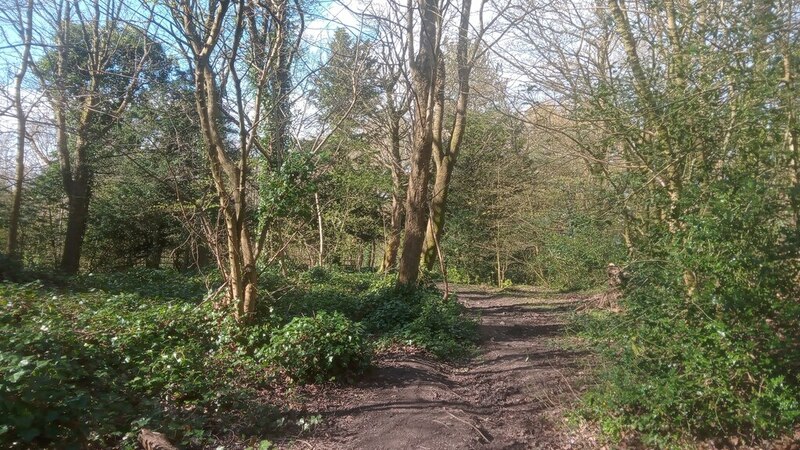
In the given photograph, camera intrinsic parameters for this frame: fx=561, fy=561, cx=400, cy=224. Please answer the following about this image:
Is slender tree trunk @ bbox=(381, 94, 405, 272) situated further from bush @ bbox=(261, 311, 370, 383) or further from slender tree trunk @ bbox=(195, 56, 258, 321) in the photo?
bush @ bbox=(261, 311, 370, 383)

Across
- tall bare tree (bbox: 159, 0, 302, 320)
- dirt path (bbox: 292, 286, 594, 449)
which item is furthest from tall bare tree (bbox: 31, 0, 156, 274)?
dirt path (bbox: 292, 286, 594, 449)

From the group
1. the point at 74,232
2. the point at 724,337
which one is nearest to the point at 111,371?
the point at 724,337

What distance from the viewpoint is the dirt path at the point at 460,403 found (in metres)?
5.48

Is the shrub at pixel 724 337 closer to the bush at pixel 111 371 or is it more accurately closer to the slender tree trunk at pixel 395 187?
the bush at pixel 111 371

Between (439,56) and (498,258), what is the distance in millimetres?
10378

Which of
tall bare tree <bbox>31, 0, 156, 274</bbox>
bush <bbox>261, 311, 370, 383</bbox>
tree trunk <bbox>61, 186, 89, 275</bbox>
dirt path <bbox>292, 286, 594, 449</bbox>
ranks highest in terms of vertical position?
tall bare tree <bbox>31, 0, 156, 274</bbox>

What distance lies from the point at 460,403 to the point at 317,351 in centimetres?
179

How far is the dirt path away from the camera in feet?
18.0

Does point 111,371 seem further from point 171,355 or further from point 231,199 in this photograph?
point 231,199

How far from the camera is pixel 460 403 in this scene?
655 cm

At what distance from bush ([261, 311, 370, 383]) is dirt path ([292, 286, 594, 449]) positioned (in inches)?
9.8

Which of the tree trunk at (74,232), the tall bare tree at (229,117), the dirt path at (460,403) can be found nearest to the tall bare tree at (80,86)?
the tree trunk at (74,232)

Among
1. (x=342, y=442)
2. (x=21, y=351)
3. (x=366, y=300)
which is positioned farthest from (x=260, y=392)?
(x=366, y=300)

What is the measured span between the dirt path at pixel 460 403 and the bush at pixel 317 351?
0.25 metres
